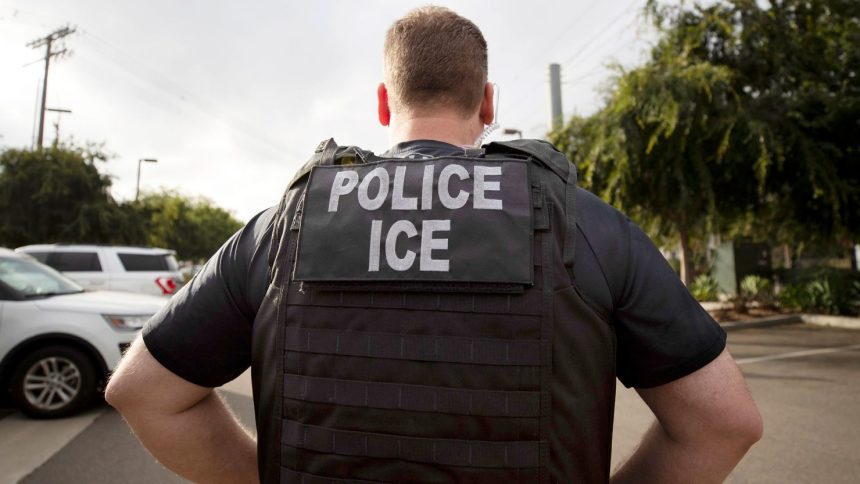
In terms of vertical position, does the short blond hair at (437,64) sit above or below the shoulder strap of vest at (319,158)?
above

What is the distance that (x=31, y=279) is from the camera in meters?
5.98

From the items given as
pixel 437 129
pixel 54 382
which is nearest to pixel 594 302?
pixel 437 129

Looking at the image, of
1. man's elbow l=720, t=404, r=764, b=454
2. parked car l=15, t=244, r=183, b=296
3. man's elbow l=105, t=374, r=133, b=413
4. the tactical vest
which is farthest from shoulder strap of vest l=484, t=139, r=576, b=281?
parked car l=15, t=244, r=183, b=296

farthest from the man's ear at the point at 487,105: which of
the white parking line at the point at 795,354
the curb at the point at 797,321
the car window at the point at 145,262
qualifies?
the curb at the point at 797,321

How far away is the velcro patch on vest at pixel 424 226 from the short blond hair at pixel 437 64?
247mm

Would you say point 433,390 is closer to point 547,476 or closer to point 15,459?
point 547,476

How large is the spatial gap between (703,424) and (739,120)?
34.5ft

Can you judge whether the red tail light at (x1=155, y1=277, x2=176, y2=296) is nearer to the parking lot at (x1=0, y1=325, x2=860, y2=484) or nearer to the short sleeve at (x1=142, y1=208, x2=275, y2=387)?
the parking lot at (x1=0, y1=325, x2=860, y2=484)

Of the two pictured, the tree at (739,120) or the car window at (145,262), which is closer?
the tree at (739,120)

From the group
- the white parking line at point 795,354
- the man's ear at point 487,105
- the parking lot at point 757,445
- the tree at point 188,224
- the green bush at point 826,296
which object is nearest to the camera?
the man's ear at point 487,105

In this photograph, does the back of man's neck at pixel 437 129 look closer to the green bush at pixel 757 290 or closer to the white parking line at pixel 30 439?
the white parking line at pixel 30 439

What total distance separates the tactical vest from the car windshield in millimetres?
5835

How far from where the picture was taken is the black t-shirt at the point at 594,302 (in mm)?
1176

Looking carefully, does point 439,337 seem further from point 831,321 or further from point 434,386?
point 831,321
